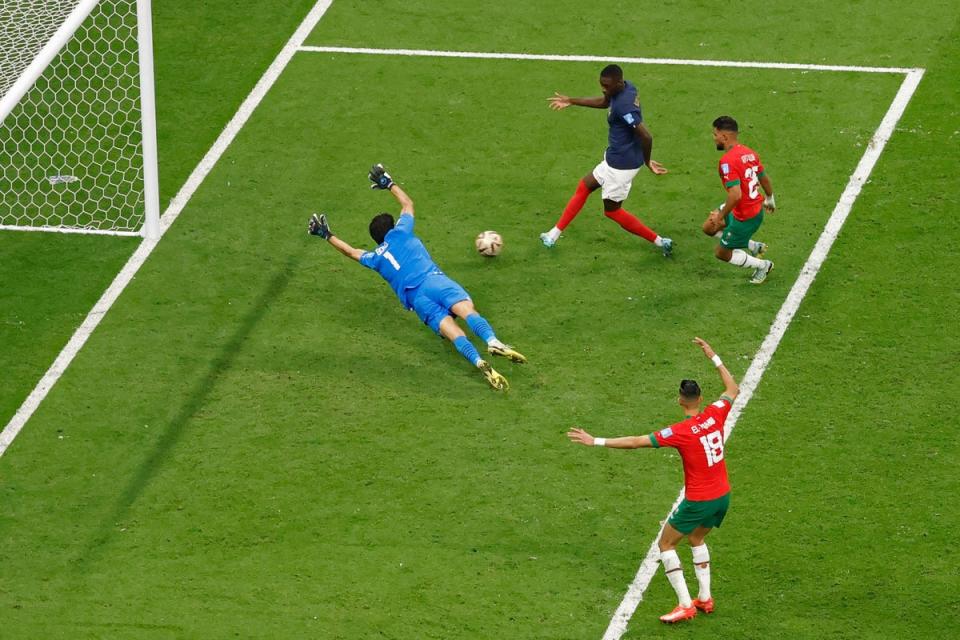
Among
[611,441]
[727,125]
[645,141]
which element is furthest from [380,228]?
[611,441]

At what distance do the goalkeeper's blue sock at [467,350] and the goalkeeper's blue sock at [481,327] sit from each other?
0.13 m

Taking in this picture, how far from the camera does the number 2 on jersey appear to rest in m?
13.6

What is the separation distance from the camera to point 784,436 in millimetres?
15797

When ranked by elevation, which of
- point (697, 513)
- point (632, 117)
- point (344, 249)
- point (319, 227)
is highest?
point (632, 117)

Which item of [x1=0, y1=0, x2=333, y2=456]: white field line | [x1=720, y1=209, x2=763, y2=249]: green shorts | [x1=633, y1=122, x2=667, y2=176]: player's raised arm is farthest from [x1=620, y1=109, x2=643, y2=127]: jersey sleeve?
[x1=0, y1=0, x2=333, y2=456]: white field line

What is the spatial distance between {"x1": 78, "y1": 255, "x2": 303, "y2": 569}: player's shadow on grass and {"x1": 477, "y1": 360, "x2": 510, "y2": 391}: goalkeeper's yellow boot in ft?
8.22

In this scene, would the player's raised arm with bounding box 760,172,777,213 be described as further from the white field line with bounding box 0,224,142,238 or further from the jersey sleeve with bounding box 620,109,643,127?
the white field line with bounding box 0,224,142,238

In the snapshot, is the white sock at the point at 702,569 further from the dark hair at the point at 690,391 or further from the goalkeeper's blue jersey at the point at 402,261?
the goalkeeper's blue jersey at the point at 402,261

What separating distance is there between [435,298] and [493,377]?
3.47 feet

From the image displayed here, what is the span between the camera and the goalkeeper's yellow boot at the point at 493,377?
16391mm

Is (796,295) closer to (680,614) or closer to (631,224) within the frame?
(631,224)

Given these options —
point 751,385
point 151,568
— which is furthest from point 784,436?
point 151,568

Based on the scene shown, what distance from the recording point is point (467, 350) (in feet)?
54.4

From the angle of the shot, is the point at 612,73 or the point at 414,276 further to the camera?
the point at 612,73
